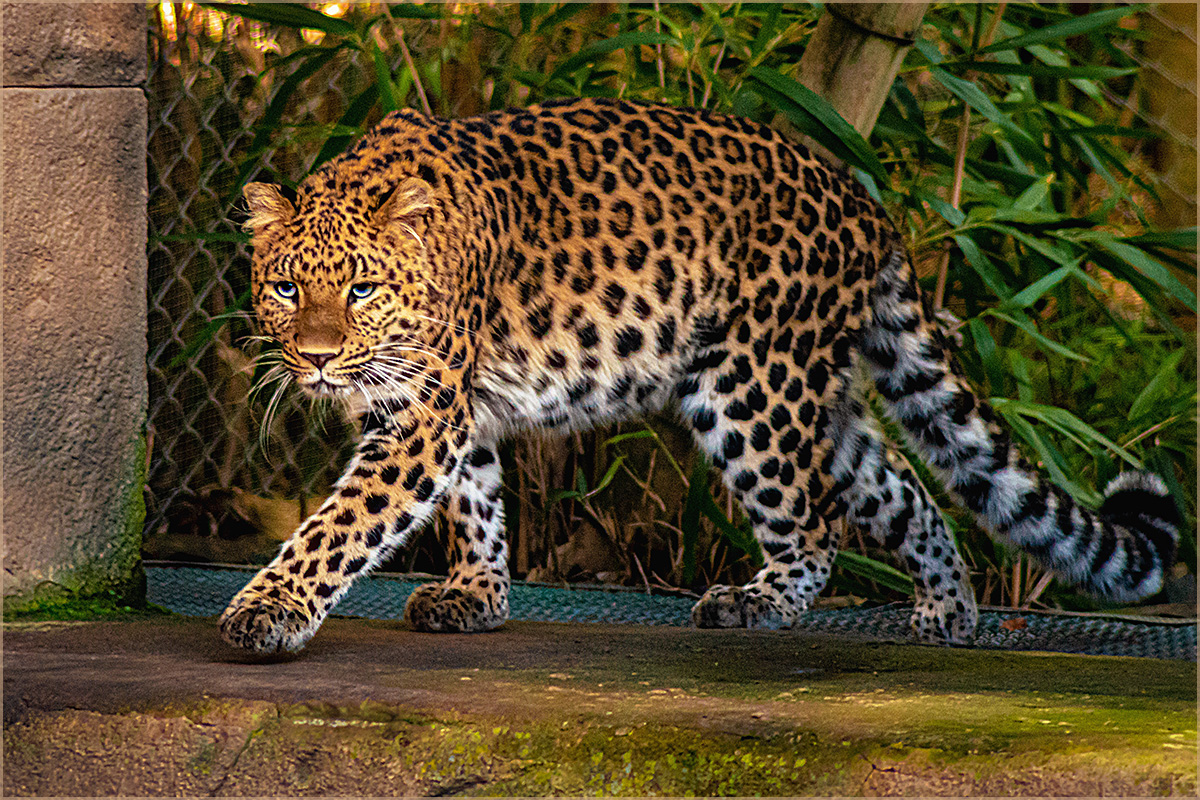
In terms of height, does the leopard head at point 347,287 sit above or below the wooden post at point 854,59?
below

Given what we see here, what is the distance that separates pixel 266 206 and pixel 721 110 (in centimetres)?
175

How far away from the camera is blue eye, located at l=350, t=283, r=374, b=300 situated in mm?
3078

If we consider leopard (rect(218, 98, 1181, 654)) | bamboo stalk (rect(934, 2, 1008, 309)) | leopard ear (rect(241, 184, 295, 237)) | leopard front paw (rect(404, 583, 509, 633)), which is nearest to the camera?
leopard ear (rect(241, 184, 295, 237))

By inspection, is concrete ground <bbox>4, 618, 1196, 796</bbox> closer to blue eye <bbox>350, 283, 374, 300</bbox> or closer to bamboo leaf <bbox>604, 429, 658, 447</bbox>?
blue eye <bbox>350, 283, 374, 300</bbox>

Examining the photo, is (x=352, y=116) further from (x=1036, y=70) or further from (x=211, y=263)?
(x=1036, y=70)

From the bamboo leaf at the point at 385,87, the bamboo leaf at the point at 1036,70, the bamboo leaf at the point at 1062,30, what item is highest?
the bamboo leaf at the point at 1062,30

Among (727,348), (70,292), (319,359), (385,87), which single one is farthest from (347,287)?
(385,87)

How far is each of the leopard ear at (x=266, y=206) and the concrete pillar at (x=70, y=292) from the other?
38 cm

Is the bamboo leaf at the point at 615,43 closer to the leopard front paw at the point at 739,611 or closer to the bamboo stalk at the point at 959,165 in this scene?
the bamboo stalk at the point at 959,165

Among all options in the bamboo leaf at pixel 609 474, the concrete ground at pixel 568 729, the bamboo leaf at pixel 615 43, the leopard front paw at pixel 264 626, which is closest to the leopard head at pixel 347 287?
the leopard front paw at pixel 264 626

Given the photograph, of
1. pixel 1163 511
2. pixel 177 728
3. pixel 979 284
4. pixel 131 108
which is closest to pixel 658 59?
pixel 979 284

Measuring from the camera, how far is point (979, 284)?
4.46 m

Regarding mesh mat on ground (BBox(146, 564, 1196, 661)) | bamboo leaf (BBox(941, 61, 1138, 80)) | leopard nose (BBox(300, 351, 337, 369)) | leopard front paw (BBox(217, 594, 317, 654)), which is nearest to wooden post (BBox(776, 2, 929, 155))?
bamboo leaf (BBox(941, 61, 1138, 80))

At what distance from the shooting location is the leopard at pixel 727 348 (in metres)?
3.49
